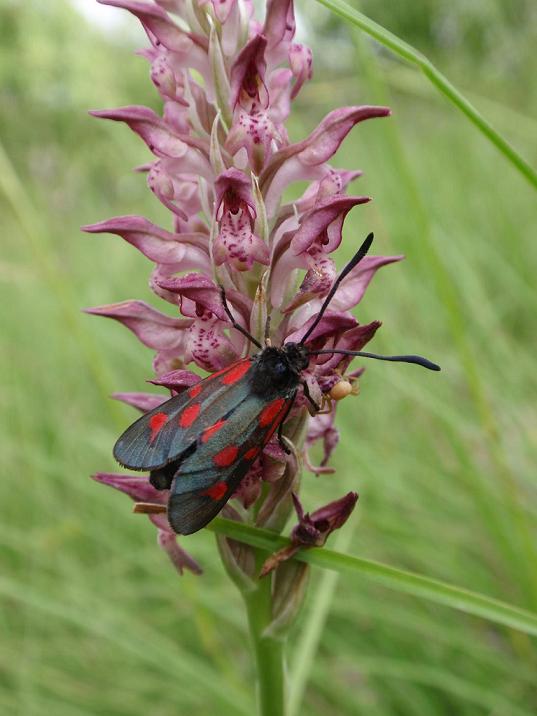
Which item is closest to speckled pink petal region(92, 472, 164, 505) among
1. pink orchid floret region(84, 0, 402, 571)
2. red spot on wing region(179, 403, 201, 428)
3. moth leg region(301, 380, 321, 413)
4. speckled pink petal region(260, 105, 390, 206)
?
pink orchid floret region(84, 0, 402, 571)

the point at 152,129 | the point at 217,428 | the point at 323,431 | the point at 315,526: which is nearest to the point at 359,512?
the point at 323,431

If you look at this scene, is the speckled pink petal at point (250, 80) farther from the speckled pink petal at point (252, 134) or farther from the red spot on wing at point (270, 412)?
the red spot on wing at point (270, 412)

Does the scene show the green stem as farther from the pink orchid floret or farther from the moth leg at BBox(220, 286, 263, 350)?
the moth leg at BBox(220, 286, 263, 350)

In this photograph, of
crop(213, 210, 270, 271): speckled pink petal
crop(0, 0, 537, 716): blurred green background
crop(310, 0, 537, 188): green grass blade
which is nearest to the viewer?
crop(310, 0, 537, 188): green grass blade

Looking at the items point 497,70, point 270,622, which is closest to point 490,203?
point 270,622

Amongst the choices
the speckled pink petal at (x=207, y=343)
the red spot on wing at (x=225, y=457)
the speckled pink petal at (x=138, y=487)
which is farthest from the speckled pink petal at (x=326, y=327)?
the speckled pink petal at (x=138, y=487)

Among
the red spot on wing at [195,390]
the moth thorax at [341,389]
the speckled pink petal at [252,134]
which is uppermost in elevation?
the speckled pink petal at [252,134]

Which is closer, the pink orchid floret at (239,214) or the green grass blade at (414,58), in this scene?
the green grass blade at (414,58)
